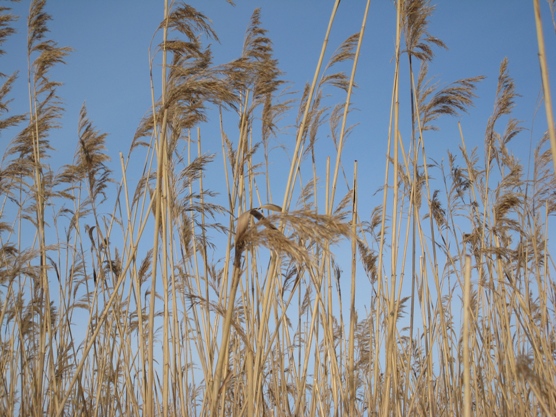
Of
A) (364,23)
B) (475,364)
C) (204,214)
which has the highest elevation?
(364,23)

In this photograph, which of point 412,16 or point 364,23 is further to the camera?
point 412,16

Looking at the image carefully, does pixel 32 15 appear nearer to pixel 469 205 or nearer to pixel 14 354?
pixel 14 354

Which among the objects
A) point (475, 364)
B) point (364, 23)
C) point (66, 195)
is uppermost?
point (364, 23)

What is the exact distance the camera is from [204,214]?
3631mm

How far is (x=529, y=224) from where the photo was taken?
4.44 m

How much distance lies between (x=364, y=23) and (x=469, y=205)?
7.92 ft

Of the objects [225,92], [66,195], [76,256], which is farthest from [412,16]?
[76,256]

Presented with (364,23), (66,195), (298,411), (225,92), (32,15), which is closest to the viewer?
(225,92)

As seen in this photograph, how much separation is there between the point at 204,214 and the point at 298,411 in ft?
4.62

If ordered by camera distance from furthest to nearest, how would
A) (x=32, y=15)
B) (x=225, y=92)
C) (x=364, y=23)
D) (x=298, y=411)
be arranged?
1. (x=32, y=15)
2. (x=298, y=411)
3. (x=364, y=23)
4. (x=225, y=92)

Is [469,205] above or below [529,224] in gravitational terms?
above

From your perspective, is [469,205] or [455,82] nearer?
[455,82]

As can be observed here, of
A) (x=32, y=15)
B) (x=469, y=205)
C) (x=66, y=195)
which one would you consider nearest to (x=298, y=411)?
(x=66, y=195)

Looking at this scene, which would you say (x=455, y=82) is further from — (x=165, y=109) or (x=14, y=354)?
(x=14, y=354)
